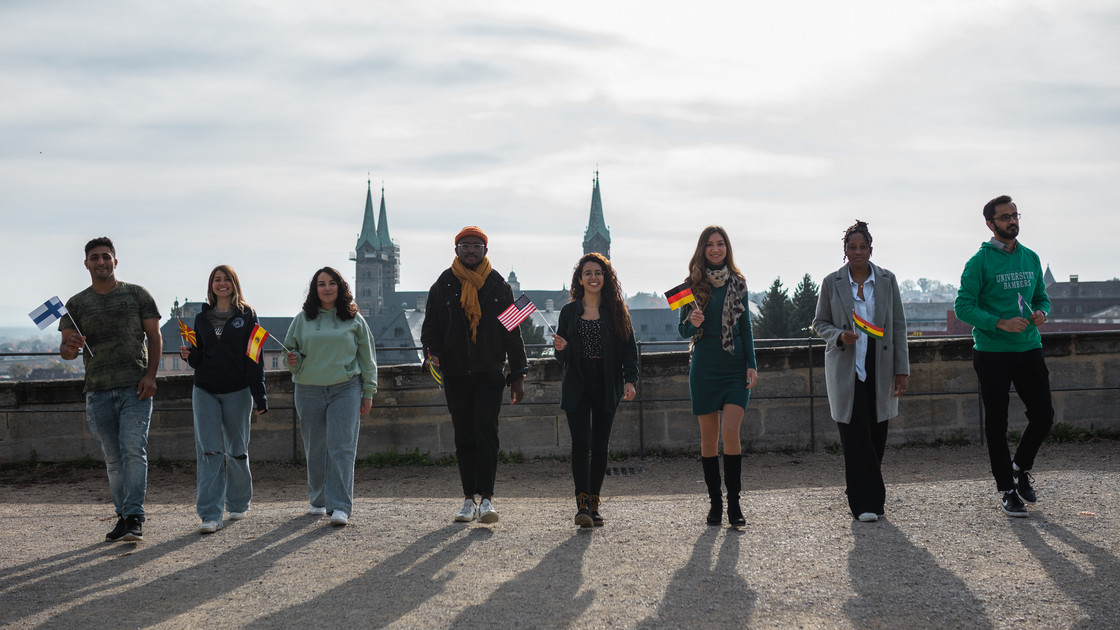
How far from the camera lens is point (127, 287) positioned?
5719mm

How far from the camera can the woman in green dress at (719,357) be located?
18.0 feet

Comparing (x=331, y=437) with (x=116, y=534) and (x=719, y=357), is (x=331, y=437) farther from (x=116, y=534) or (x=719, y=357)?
(x=719, y=357)

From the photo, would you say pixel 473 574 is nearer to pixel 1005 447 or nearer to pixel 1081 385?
pixel 1005 447

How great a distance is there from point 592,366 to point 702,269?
35.9 inches

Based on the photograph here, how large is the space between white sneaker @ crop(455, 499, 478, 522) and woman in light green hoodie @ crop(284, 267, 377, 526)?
755mm

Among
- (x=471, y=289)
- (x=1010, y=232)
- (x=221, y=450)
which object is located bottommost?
(x=221, y=450)

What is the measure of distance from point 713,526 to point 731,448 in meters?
0.48

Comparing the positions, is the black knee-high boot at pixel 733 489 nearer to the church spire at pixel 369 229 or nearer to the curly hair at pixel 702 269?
the curly hair at pixel 702 269

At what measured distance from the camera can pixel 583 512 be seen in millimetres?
5531

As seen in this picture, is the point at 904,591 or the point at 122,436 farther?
the point at 122,436

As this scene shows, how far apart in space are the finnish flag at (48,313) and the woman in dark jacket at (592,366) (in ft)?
10.4

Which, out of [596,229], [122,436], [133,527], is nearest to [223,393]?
[122,436]

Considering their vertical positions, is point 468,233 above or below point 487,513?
above

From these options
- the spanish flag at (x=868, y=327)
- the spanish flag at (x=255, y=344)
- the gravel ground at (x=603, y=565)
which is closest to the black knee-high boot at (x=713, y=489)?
the gravel ground at (x=603, y=565)
